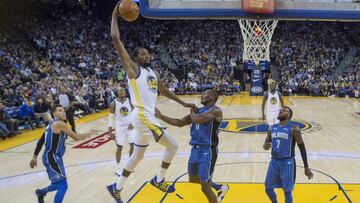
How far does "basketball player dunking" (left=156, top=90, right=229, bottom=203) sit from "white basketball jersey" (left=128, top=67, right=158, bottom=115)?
163mm

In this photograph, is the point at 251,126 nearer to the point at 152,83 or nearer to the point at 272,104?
the point at 272,104

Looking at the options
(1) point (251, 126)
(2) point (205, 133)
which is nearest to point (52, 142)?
(2) point (205, 133)

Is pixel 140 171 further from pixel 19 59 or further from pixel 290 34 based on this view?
pixel 290 34

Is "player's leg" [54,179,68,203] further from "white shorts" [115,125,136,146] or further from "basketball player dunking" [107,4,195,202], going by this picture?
"white shorts" [115,125,136,146]

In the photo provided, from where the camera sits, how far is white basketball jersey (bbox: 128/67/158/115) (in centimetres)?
441

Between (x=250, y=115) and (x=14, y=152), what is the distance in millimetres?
8565

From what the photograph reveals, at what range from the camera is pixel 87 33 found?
26.9 meters

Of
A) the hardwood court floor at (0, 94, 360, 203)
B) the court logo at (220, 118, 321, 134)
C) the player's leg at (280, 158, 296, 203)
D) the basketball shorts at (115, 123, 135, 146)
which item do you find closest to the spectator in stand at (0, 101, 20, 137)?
the hardwood court floor at (0, 94, 360, 203)

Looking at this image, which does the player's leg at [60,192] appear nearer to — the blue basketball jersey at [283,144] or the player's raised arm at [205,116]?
the player's raised arm at [205,116]

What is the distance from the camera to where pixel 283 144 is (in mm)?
4633

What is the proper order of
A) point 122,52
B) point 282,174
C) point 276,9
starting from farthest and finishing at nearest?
point 276,9 → point 282,174 → point 122,52

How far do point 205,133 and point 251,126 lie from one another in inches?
320

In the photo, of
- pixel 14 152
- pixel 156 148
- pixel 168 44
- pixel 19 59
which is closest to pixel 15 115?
pixel 14 152

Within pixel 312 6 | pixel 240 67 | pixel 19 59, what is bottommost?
pixel 240 67
